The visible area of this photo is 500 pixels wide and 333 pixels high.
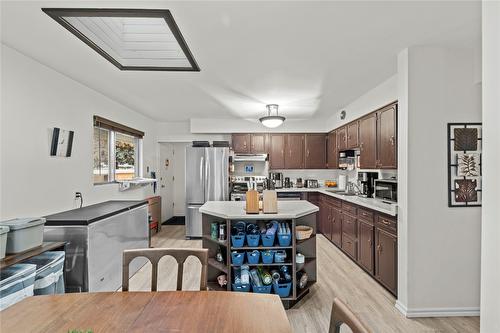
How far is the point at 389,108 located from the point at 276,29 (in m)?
1.92

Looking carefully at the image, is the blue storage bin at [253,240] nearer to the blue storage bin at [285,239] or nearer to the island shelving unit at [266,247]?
the island shelving unit at [266,247]

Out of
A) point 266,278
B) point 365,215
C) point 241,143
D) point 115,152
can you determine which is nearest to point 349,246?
point 365,215

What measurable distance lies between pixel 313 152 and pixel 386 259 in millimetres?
3374

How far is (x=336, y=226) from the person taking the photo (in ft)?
15.4

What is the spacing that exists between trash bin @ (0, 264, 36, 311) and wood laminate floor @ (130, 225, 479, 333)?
140cm

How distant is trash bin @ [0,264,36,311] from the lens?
1773 millimetres

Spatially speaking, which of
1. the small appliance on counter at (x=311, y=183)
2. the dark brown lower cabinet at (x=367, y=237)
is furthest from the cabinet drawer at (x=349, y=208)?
the small appliance on counter at (x=311, y=183)

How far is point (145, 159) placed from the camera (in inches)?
224

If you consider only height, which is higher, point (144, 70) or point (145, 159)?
point (144, 70)

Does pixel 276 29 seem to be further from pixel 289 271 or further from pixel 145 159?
pixel 145 159

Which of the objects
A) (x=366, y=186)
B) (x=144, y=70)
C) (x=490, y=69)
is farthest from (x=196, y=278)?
(x=490, y=69)

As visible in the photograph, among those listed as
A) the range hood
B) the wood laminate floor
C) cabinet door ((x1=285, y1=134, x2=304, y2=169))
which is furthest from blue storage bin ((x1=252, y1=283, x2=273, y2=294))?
cabinet door ((x1=285, y1=134, x2=304, y2=169))

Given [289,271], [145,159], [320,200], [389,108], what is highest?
[389,108]

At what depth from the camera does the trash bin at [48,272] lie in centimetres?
212
